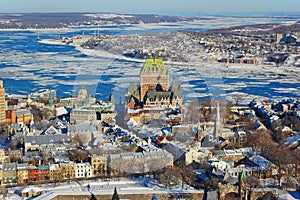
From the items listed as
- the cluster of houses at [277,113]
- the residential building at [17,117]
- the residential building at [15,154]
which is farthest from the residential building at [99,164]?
the residential building at [17,117]

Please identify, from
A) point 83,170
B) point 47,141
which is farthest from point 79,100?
point 83,170

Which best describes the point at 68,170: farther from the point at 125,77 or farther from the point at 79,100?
the point at 125,77

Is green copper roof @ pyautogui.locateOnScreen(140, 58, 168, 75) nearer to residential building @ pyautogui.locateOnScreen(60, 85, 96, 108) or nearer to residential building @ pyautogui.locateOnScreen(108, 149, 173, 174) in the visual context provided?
residential building @ pyautogui.locateOnScreen(60, 85, 96, 108)

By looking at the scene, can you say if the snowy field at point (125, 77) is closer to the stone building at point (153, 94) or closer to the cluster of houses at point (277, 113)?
the stone building at point (153, 94)

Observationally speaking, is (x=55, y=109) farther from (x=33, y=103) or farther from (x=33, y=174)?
(x=33, y=174)

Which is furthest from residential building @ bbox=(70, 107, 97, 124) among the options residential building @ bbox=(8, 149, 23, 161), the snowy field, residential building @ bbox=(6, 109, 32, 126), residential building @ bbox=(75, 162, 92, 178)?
residential building @ bbox=(75, 162, 92, 178)

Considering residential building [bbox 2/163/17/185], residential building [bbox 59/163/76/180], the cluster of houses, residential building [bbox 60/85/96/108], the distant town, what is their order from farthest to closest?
residential building [bbox 60/85/96/108], the cluster of houses, residential building [bbox 59/163/76/180], residential building [bbox 2/163/17/185], the distant town

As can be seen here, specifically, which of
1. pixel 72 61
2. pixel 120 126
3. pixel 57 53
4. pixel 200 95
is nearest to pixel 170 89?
pixel 200 95
